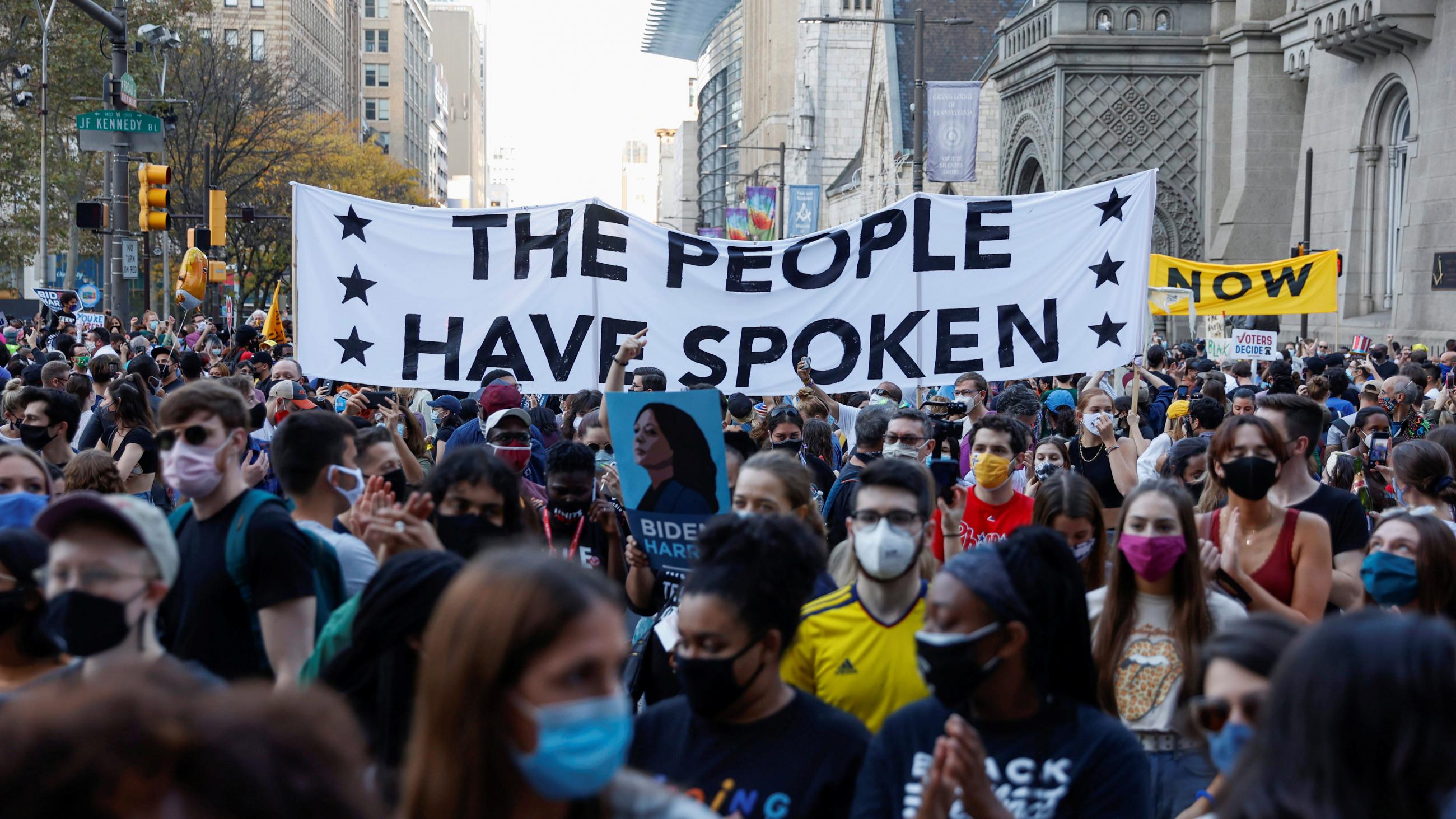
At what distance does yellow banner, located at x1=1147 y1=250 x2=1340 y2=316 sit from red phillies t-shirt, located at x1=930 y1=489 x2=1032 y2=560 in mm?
10897

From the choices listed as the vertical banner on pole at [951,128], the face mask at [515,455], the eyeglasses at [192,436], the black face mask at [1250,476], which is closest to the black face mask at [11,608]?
the eyeglasses at [192,436]

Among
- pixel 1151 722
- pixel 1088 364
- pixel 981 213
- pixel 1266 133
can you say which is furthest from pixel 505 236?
pixel 1266 133

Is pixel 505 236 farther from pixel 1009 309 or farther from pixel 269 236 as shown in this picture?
pixel 269 236

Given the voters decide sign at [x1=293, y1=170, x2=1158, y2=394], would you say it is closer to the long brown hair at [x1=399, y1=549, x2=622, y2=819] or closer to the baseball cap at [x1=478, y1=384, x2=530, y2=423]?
the baseball cap at [x1=478, y1=384, x2=530, y2=423]

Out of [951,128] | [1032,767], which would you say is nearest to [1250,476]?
[1032,767]

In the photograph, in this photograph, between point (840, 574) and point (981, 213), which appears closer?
Result: point (840, 574)

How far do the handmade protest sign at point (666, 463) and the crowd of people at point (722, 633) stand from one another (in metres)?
0.07

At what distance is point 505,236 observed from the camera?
29.5 feet

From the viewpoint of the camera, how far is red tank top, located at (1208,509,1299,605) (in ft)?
16.7

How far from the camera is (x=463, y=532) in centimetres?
430

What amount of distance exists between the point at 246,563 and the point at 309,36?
92892 mm

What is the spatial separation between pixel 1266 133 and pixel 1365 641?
32.7m

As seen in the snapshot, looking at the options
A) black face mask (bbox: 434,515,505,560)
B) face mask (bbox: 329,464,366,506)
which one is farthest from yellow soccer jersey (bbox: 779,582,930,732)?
face mask (bbox: 329,464,366,506)

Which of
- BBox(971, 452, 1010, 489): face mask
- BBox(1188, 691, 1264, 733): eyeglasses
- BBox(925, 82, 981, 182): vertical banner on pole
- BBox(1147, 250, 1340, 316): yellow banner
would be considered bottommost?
BBox(1188, 691, 1264, 733): eyeglasses
